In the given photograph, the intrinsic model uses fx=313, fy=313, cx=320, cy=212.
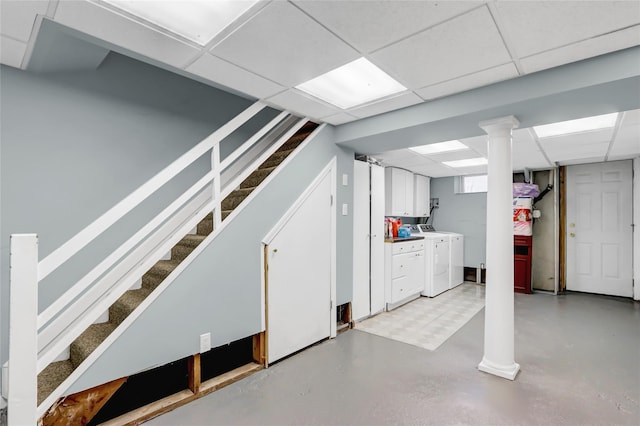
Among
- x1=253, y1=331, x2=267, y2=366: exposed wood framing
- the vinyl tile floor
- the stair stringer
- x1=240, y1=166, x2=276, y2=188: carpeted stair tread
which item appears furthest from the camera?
the vinyl tile floor

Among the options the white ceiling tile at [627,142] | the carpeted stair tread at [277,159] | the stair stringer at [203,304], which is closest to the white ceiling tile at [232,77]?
the stair stringer at [203,304]

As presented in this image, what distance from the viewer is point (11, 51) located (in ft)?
6.36

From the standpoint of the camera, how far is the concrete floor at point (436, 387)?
81.2 inches

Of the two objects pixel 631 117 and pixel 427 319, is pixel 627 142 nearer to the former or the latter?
pixel 631 117

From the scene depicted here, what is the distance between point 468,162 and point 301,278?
372 centimetres

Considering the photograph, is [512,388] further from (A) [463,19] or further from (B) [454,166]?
(B) [454,166]

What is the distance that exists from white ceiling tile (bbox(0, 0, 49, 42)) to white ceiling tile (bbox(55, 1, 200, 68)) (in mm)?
80

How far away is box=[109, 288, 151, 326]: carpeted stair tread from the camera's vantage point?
224cm

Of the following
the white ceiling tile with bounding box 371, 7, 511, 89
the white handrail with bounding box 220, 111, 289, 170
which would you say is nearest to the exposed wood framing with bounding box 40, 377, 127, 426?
the white handrail with bounding box 220, 111, 289, 170

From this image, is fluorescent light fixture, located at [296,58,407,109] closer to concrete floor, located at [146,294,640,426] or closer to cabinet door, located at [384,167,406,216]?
concrete floor, located at [146,294,640,426]

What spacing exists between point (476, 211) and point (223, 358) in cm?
553

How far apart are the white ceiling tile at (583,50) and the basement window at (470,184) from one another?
4.57 metres

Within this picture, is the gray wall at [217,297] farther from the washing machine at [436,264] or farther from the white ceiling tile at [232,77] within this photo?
the washing machine at [436,264]

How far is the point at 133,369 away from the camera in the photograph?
2010mm
